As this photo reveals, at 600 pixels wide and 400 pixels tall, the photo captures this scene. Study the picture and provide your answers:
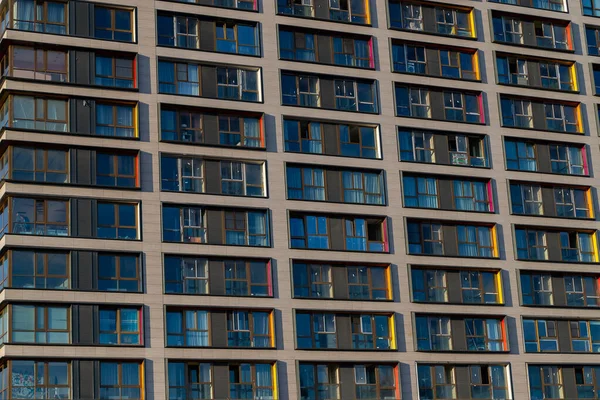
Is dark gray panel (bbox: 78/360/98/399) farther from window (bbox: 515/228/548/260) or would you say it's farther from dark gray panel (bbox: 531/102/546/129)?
dark gray panel (bbox: 531/102/546/129)

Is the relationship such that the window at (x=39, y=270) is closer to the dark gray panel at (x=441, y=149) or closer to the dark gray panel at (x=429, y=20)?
the dark gray panel at (x=441, y=149)

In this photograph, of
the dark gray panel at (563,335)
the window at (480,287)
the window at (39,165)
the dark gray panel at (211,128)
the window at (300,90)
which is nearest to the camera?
the window at (39,165)

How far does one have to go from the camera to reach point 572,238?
71562 mm

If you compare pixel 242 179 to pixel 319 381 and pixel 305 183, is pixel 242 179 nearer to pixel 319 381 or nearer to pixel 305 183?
pixel 305 183

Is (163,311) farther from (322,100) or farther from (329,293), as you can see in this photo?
(322,100)

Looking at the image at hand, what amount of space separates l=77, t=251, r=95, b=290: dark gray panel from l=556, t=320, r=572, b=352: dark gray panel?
89.8ft

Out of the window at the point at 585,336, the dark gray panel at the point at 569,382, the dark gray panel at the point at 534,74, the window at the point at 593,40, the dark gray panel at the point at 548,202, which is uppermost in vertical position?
the window at the point at 593,40

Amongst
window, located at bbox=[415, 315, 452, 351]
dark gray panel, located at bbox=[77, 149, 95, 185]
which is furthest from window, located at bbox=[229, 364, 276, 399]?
dark gray panel, located at bbox=[77, 149, 95, 185]

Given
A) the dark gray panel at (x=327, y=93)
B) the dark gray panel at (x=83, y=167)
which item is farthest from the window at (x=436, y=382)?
the dark gray panel at (x=83, y=167)

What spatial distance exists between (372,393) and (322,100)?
16762 millimetres

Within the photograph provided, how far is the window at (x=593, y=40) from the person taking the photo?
250 feet

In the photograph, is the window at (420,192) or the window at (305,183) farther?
the window at (420,192)

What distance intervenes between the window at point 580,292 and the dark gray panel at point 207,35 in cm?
2482

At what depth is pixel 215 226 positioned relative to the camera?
62.7 meters
